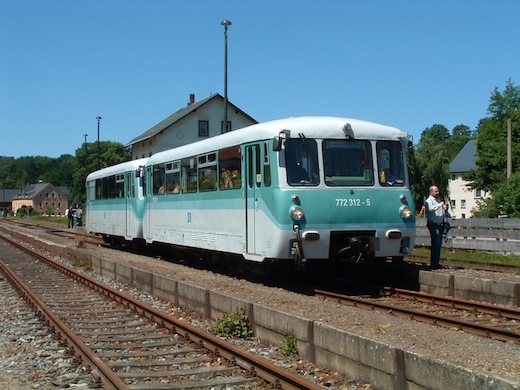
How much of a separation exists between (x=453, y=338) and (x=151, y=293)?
25.3 feet

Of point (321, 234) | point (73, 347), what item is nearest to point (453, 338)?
point (73, 347)

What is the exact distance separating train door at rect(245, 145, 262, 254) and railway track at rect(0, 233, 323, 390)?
2547 millimetres

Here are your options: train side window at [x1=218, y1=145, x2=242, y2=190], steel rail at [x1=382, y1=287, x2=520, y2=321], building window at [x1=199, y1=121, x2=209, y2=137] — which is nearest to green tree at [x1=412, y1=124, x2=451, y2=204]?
building window at [x1=199, y1=121, x2=209, y2=137]

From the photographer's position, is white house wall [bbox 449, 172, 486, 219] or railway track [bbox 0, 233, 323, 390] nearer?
railway track [bbox 0, 233, 323, 390]

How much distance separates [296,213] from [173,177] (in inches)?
289

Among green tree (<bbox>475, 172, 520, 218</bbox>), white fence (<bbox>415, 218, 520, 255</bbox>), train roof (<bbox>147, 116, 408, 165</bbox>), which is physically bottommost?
white fence (<bbox>415, 218, 520, 255</bbox>)

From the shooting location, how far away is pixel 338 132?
13.1 meters

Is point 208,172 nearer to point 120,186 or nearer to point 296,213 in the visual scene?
point 296,213

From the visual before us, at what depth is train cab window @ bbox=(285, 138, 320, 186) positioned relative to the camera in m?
12.7

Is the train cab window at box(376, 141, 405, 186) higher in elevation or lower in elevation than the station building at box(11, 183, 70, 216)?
lower

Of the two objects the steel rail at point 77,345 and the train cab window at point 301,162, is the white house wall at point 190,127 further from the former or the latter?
the train cab window at point 301,162

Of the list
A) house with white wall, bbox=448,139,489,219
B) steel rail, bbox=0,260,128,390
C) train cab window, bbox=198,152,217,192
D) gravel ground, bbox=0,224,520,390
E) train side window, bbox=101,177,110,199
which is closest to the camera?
gravel ground, bbox=0,224,520,390

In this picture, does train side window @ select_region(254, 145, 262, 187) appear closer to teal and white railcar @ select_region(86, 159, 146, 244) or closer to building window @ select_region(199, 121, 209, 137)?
teal and white railcar @ select_region(86, 159, 146, 244)

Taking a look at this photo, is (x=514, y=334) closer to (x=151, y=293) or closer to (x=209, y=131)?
(x=151, y=293)
